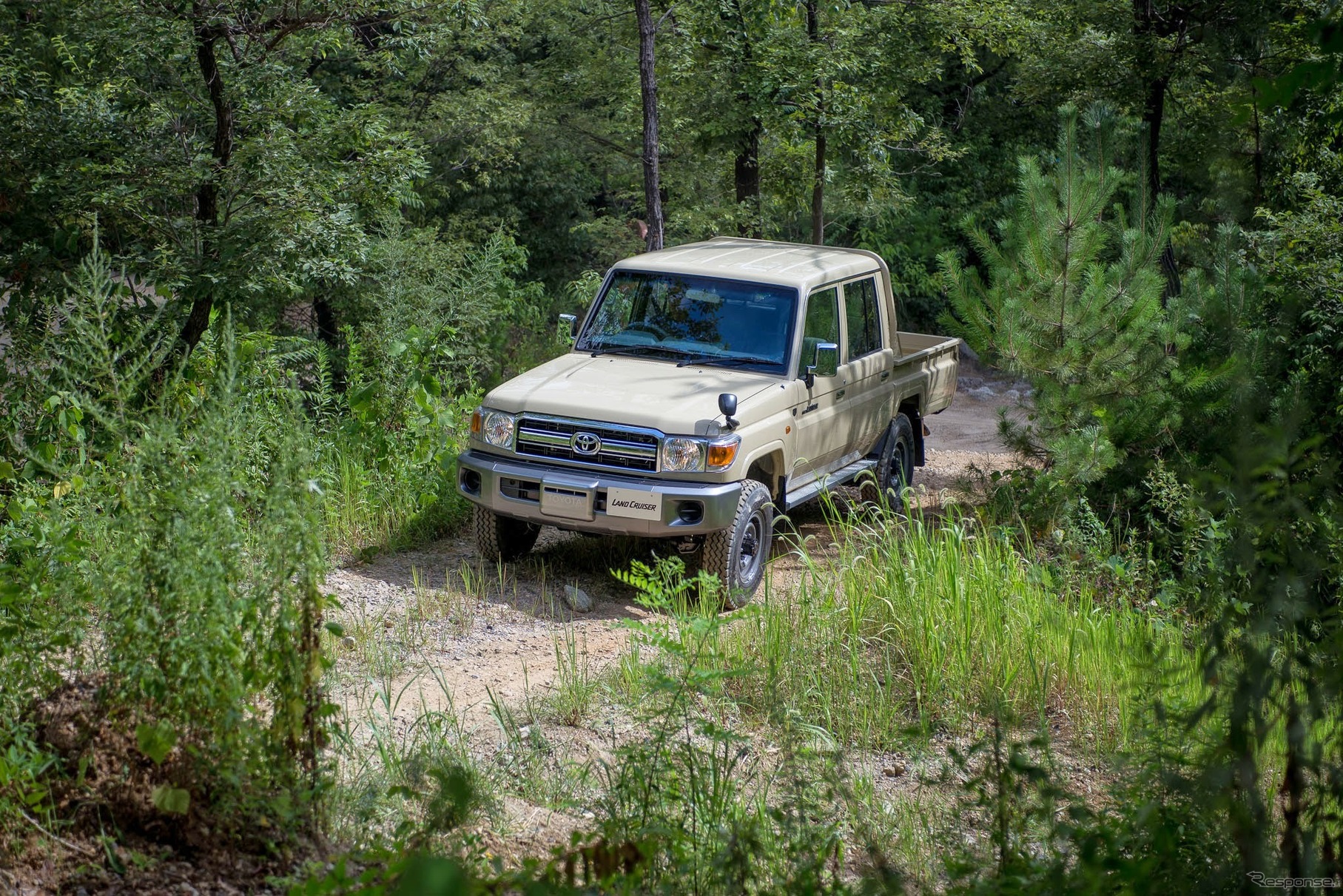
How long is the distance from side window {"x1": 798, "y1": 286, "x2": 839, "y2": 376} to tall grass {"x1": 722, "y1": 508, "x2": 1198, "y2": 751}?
1.74 m

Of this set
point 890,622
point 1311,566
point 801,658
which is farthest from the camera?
point 890,622

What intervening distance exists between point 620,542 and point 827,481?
145 centimetres

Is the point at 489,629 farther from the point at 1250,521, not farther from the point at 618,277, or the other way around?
the point at 1250,521

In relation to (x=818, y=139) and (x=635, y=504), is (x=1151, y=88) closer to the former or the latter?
(x=818, y=139)

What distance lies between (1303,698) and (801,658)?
259 cm

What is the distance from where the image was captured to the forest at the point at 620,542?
3.40 m

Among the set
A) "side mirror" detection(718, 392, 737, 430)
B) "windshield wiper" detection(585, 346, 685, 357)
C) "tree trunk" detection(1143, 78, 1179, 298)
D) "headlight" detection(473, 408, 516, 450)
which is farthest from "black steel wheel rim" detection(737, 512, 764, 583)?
"tree trunk" detection(1143, 78, 1179, 298)

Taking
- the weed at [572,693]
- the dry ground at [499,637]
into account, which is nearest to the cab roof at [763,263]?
the dry ground at [499,637]

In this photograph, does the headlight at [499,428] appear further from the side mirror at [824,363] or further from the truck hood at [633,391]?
the side mirror at [824,363]

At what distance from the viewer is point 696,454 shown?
6.69 m

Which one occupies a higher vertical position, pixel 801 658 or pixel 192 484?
pixel 192 484

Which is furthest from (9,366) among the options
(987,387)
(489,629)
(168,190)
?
(987,387)

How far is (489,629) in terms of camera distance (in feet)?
21.5

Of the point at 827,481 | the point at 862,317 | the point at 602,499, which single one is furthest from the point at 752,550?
the point at 862,317
